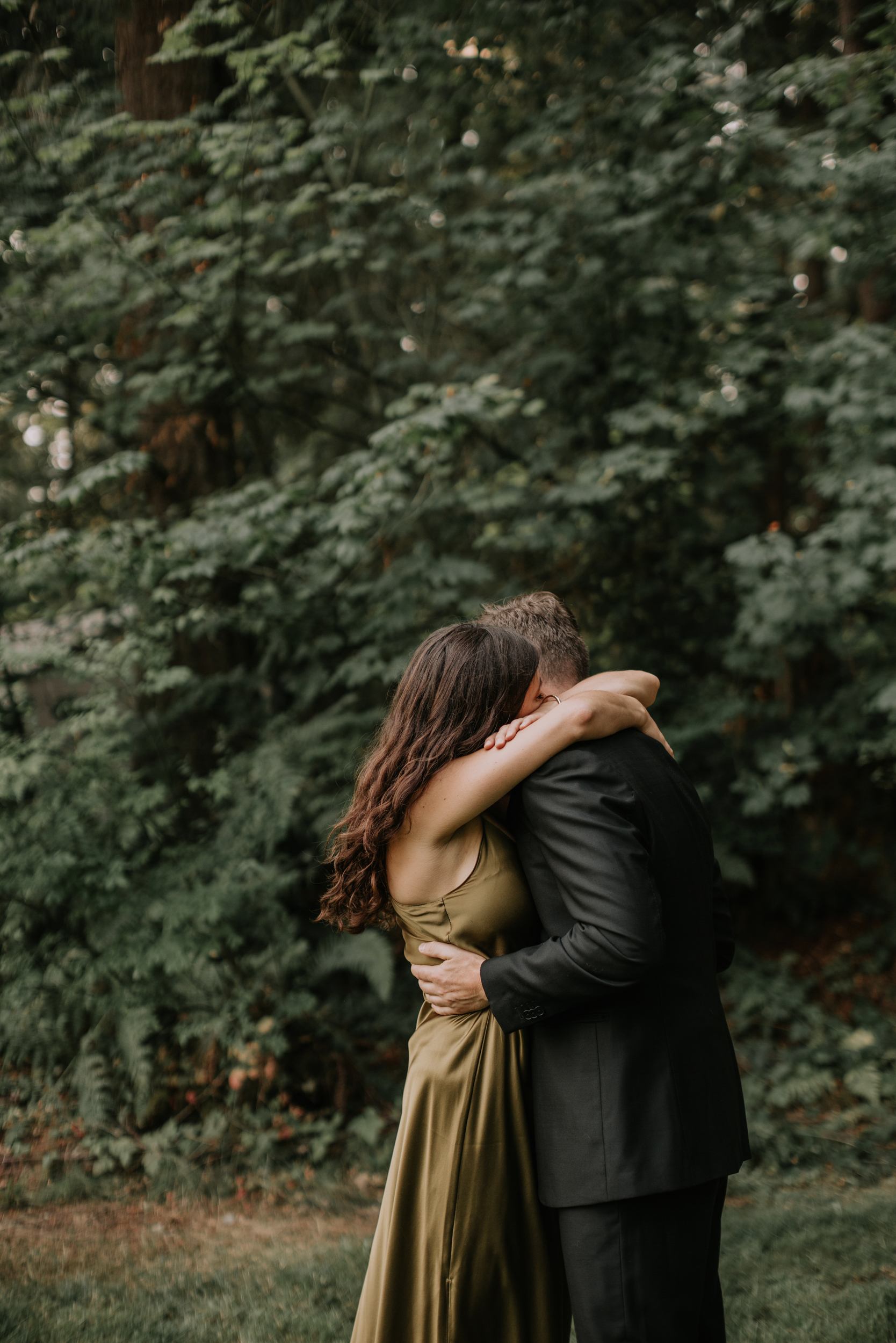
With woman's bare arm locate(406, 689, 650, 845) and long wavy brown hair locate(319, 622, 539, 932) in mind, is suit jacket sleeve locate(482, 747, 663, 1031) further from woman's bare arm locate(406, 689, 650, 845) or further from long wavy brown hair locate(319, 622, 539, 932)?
long wavy brown hair locate(319, 622, 539, 932)

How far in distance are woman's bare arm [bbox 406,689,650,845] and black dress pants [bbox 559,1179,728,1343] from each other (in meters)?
0.85

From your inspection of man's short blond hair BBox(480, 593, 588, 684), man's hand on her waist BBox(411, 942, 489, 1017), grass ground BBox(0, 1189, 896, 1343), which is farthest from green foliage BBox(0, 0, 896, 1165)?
man's hand on her waist BBox(411, 942, 489, 1017)

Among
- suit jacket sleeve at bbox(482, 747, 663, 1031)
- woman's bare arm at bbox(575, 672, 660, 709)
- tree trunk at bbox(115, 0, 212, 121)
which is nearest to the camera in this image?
suit jacket sleeve at bbox(482, 747, 663, 1031)

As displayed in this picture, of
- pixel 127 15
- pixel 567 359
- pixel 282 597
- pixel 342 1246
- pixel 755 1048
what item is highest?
pixel 127 15

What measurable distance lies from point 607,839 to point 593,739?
0.83ft

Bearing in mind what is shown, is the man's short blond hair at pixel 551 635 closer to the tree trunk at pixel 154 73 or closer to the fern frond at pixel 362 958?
the fern frond at pixel 362 958

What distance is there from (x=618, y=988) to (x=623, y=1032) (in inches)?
5.8

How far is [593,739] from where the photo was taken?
2.02 metres

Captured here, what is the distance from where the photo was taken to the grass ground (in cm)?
327

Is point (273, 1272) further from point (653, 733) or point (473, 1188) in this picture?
point (653, 733)

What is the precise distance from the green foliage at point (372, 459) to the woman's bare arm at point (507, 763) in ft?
9.41

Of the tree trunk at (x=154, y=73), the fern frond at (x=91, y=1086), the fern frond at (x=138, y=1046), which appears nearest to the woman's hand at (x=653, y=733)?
the fern frond at (x=138, y=1046)

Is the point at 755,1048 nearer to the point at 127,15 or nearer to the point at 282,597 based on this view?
the point at 282,597

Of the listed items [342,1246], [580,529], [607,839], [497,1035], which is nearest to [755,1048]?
[342,1246]
